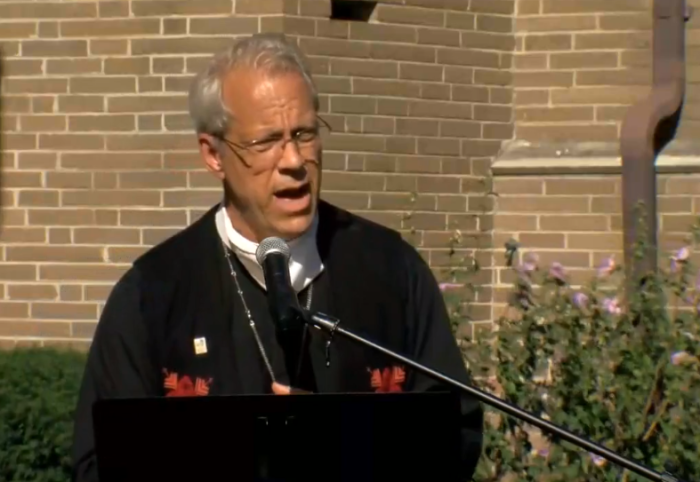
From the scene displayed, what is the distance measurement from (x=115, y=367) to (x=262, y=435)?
0.65 m

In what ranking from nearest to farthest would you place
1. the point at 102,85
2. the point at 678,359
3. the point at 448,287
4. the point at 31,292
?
the point at 678,359
the point at 448,287
the point at 102,85
the point at 31,292

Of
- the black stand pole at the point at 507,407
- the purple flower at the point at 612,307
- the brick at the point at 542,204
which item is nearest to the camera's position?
the black stand pole at the point at 507,407

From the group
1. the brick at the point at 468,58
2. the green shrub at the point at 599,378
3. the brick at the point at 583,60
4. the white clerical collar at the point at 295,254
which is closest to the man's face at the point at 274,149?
Result: the white clerical collar at the point at 295,254

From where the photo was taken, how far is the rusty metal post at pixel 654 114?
6.72 m

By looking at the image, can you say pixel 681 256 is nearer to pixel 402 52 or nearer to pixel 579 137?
pixel 579 137

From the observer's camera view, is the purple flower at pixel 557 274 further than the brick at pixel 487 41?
No

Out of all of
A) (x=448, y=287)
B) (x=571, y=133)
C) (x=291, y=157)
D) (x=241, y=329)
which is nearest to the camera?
(x=291, y=157)

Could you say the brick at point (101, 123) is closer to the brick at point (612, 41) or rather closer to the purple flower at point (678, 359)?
the brick at point (612, 41)

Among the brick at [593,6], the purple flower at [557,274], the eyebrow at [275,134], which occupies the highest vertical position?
the brick at [593,6]

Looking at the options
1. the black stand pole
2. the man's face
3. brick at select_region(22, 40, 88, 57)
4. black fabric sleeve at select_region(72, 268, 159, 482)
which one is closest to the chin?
the man's face

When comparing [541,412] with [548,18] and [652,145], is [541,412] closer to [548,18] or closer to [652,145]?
[652,145]

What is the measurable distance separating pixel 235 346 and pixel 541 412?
2.48 metres

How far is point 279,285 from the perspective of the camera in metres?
2.74

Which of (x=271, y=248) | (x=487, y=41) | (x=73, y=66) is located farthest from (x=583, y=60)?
(x=271, y=248)
